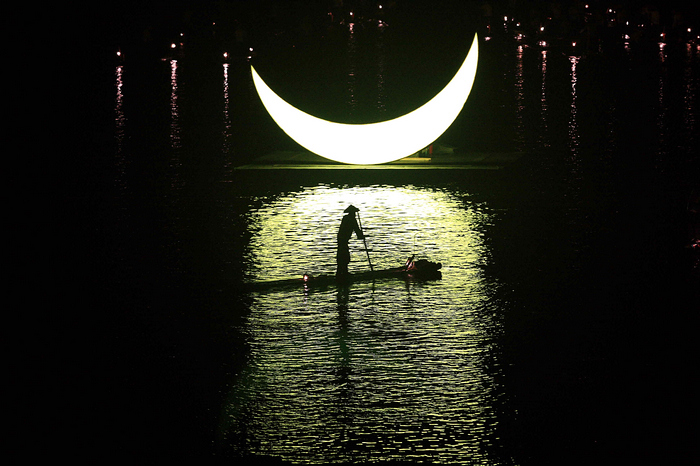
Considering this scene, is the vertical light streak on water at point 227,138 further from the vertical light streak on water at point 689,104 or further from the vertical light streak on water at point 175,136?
the vertical light streak on water at point 689,104

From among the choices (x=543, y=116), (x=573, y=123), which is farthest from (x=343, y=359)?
(x=543, y=116)

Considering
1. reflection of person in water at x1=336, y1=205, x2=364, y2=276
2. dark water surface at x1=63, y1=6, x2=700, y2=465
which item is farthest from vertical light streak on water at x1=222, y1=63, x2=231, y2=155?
reflection of person in water at x1=336, y1=205, x2=364, y2=276

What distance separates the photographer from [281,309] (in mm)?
13570

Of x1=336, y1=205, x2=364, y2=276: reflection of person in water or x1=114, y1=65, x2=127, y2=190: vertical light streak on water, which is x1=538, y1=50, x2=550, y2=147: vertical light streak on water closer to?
x1=114, y1=65, x2=127, y2=190: vertical light streak on water

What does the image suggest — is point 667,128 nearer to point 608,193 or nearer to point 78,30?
point 608,193

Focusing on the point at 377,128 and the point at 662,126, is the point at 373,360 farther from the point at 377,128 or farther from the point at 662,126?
the point at 662,126

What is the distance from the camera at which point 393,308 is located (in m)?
13.5

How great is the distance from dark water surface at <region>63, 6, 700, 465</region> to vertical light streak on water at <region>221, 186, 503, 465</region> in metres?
0.03

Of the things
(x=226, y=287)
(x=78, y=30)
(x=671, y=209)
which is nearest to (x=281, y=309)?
(x=226, y=287)

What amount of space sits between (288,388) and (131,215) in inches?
396

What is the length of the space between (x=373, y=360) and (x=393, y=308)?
2105mm

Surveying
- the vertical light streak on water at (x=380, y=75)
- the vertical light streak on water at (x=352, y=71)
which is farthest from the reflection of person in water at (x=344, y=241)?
the vertical light streak on water at (x=380, y=75)

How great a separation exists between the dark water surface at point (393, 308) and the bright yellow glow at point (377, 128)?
844 mm

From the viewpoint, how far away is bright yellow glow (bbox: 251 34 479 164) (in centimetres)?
2328
